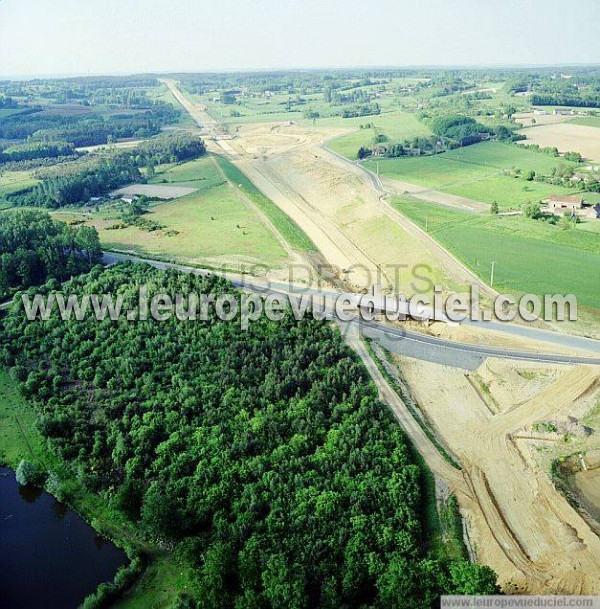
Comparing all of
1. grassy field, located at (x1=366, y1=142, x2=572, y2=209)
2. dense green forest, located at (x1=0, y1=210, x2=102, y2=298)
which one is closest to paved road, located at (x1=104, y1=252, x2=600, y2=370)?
dense green forest, located at (x1=0, y1=210, x2=102, y2=298)

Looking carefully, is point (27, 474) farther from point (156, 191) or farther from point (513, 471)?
point (156, 191)

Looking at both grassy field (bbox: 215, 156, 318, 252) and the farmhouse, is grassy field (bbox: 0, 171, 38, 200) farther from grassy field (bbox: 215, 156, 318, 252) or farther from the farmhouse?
the farmhouse

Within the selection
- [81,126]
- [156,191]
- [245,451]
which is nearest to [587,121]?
[156,191]

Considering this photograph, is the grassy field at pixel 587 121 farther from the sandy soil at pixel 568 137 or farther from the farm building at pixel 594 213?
the farm building at pixel 594 213

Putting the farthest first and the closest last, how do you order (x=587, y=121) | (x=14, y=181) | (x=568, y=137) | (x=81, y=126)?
1. (x=81, y=126)
2. (x=587, y=121)
3. (x=568, y=137)
4. (x=14, y=181)

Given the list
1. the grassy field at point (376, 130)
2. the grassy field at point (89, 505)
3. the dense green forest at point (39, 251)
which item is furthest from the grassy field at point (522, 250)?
the grassy field at point (376, 130)
